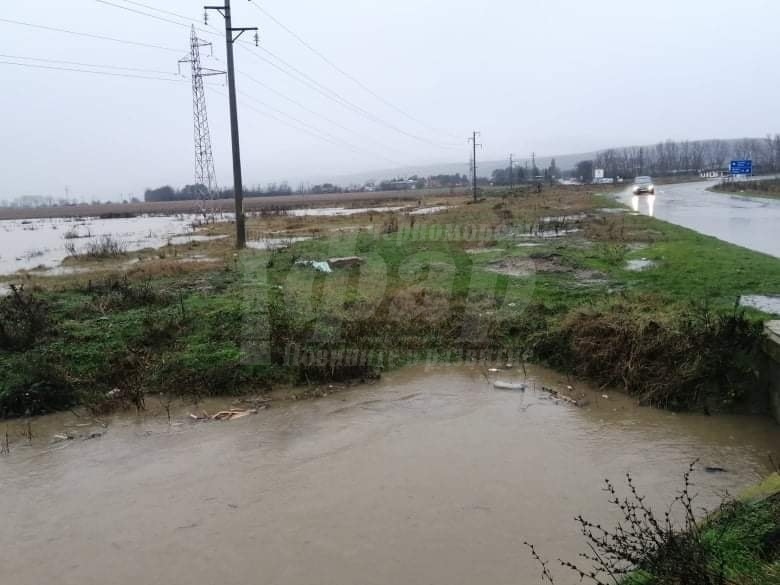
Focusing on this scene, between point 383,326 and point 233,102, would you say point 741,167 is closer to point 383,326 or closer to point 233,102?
point 233,102

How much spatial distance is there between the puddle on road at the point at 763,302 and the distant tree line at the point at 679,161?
100 m

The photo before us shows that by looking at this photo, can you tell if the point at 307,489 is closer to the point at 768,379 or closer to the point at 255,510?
the point at 255,510

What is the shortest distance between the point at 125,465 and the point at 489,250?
12.2 metres

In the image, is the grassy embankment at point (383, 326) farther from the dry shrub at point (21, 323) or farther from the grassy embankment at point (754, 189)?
the grassy embankment at point (754, 189)

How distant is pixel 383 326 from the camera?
9.02 m

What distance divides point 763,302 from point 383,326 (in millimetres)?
5774

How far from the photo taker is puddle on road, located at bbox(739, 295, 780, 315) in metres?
8.14

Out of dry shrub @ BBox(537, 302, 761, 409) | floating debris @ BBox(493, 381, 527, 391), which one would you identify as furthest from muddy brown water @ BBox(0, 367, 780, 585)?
dry shrub @ BBox(537, 302, 761, 409)

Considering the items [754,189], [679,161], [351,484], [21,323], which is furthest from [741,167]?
[679,161]

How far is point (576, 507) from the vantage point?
4.79 meters

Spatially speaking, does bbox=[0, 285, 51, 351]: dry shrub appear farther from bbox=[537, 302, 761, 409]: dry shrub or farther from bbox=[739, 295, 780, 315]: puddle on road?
bbox=[739, 295, 780, 315]: puddle on road

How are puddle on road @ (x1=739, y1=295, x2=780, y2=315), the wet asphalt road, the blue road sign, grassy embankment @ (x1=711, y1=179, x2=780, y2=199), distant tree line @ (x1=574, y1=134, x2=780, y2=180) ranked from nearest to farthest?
puddle on road @ (x1=739, y1=295, x2=780, y2=315) → the wet asphalt road → grassy embankment @ (x1=711, y1=179, x2=780, y2=199) → the blue road sign → distant tree line @ (x1=574, y1=134, x2=780, y2=180)

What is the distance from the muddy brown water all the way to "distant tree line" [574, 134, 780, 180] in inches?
4130

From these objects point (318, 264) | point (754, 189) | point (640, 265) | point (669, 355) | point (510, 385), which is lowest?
point (510, 385)
